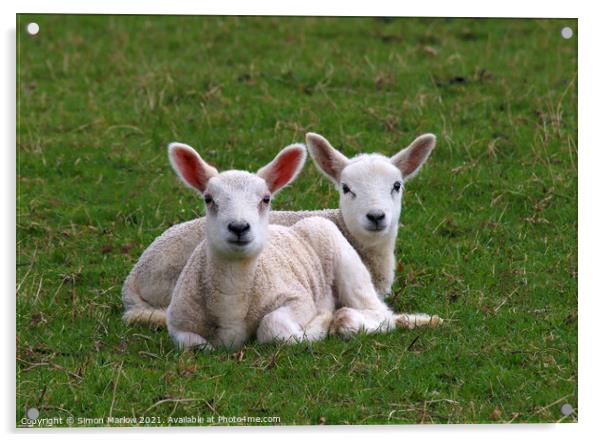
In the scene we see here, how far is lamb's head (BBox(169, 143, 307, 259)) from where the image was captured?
8.32 m

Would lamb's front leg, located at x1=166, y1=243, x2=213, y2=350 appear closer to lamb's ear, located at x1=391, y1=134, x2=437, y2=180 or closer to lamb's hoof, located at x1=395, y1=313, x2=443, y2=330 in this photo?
lamb's hoof, located at x1=395, y1=313, x2=443, y2=330

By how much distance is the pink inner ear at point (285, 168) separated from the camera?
29.0 feet

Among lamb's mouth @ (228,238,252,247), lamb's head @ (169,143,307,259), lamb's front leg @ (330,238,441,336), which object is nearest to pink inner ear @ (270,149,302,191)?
lamb's head @ (169,143,307,259)

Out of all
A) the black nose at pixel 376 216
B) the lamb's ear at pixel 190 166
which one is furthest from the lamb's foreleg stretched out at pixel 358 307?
the lamb's ear at pixel 190 166

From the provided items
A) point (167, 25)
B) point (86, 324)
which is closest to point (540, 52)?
point (167, 25)

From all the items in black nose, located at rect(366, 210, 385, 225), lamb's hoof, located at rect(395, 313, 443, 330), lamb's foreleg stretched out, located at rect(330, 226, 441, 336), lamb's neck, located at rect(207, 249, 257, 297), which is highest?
black nose, located at rect(366, 210, 385, 225)

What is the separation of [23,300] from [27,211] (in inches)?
66.8

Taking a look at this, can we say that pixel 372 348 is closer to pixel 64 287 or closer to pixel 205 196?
pixel 205 196

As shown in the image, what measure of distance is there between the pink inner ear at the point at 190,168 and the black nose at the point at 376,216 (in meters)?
1.18

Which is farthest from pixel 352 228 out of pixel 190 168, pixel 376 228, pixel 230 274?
pixel 190 168

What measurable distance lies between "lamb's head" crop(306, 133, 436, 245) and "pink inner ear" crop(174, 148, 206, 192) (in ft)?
3.90

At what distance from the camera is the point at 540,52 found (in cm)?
1298

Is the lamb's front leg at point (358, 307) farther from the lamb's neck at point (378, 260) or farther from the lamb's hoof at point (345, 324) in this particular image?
the lamb's neck at point (378, 260)

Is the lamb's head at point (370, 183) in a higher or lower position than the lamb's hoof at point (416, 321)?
higher
